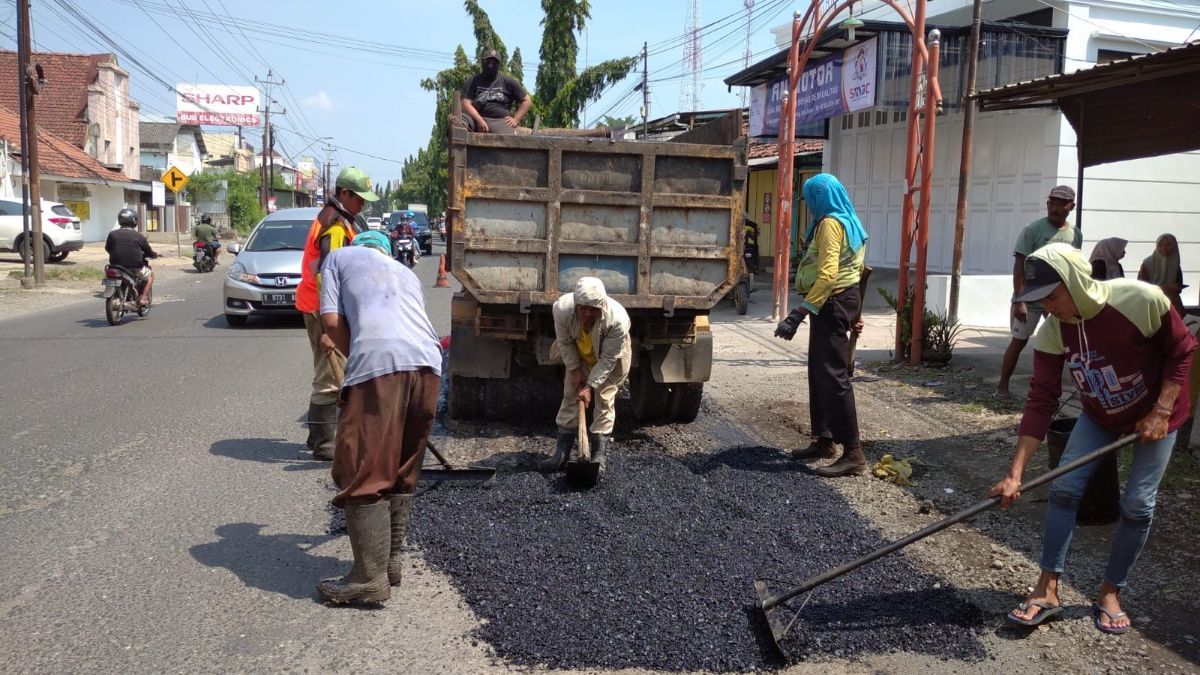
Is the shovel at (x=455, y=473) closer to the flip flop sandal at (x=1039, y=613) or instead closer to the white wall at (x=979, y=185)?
the flip flop sandal at (x=1039, y=613)

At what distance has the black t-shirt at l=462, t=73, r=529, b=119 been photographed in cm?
887

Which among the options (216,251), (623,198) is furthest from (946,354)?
(216,251)

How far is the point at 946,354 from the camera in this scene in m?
9.63

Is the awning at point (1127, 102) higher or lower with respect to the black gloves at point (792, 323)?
higher

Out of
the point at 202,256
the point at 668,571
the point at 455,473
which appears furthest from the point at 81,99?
the point at 668,571

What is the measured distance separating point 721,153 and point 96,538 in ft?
14.3

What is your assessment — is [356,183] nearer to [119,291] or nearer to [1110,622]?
[1110,622]

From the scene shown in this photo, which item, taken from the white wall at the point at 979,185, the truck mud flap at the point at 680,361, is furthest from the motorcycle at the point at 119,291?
the white wall at the point at 979,185

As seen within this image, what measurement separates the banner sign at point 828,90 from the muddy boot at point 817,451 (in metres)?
8.72

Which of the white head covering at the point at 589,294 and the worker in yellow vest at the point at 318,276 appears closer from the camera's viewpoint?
the white head covering at the point at 589,294

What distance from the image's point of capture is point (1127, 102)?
7.61 m

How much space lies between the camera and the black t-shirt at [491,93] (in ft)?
29.1

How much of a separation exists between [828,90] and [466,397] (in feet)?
33.6

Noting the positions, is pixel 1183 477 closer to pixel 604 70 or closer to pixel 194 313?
pixel 194 313
